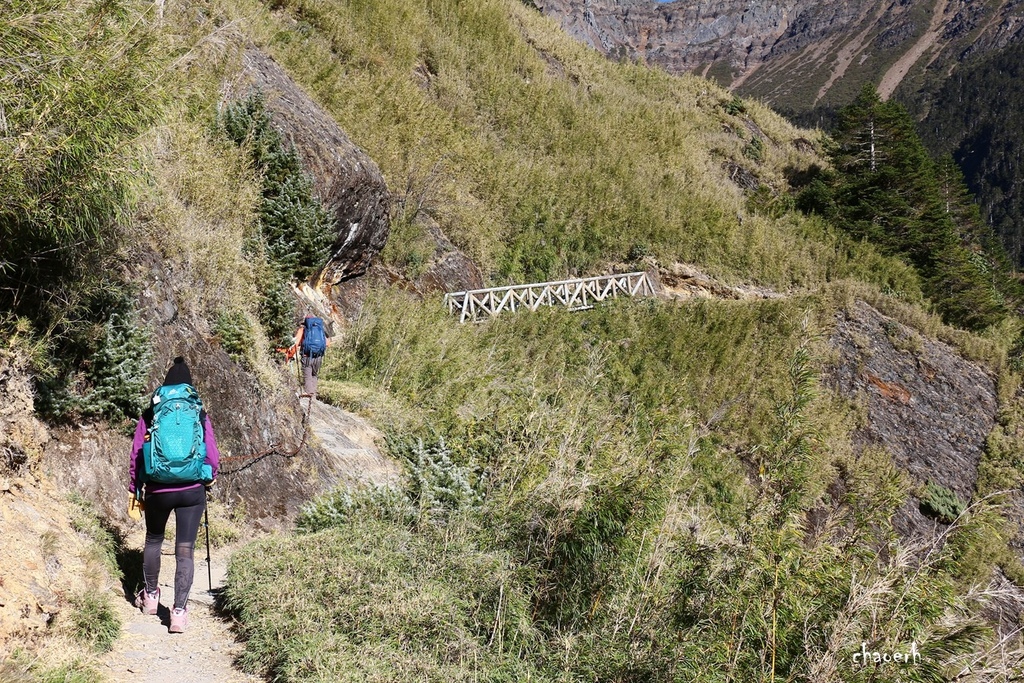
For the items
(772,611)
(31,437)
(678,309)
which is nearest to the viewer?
(772,611)

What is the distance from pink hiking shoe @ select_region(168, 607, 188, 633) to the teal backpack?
809 mm

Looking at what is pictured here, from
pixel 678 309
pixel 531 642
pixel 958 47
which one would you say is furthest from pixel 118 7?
pixel 958 47

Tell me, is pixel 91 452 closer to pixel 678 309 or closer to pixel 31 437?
pixel 31 437

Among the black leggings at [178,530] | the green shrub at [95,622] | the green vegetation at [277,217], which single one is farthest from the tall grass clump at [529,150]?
the green shrub at [95,622]

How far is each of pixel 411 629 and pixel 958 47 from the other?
712ft

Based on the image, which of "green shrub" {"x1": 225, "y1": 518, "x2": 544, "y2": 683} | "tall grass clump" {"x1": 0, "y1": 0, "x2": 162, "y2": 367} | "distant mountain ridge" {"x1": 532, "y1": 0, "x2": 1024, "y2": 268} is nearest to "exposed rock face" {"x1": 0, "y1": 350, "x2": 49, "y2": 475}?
"tall grass clump" {"x1": 0, "y1": 0, "x2": 162, "y2": 367}

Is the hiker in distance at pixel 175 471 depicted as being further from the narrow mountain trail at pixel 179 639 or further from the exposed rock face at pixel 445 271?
the exposed rock face at pixel 445 271

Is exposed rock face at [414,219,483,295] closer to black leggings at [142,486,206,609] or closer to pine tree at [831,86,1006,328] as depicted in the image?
black leggings at [142,486,206,609]

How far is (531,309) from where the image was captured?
1648 cm

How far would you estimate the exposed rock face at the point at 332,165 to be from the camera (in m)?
11.0

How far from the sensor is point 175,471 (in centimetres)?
409

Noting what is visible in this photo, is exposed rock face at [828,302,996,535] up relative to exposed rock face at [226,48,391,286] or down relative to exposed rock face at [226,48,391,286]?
down

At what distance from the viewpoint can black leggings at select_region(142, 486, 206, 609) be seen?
4.18 m

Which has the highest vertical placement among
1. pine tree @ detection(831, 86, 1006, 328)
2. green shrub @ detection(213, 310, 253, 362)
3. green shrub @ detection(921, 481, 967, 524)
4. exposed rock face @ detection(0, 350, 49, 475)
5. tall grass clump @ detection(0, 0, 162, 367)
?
pine tree @ detection(831, 86, 1006, 328)
